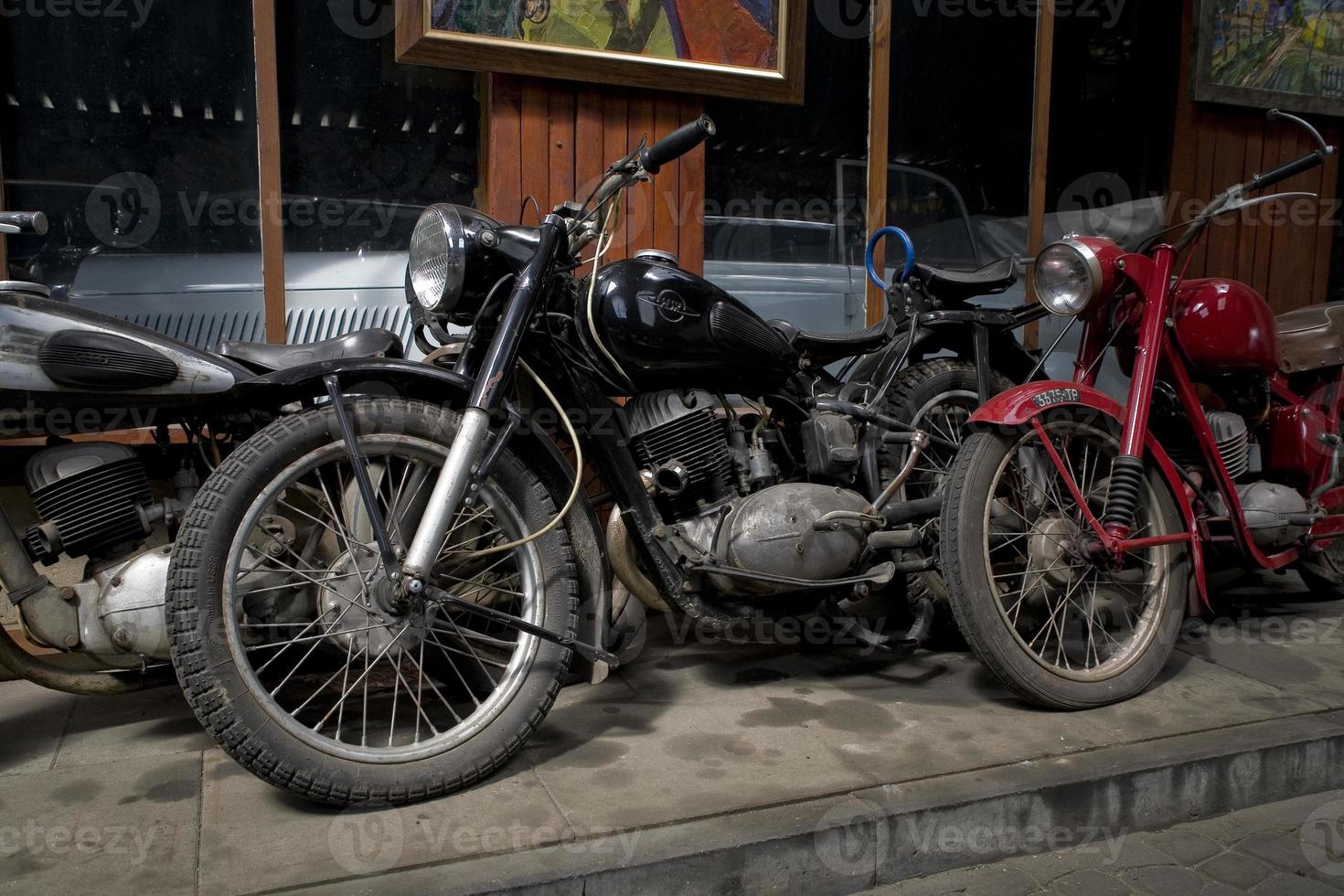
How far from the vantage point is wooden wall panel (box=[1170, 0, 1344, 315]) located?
5.40 metres

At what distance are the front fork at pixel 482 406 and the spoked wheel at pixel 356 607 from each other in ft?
0.28

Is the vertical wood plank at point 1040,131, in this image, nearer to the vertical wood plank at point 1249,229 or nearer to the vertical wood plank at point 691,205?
the vertical wood plank at point 1249,229

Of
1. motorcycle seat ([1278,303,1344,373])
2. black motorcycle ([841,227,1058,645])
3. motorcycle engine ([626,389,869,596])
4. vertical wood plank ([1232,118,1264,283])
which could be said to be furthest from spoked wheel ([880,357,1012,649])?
vertical wood plank ([1232,118,1264,283])

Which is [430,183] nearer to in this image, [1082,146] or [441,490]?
[441,490]

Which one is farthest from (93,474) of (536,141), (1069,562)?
(1069,562)

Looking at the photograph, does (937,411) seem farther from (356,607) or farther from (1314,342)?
(356,607)

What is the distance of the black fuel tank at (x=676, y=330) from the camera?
2.96m

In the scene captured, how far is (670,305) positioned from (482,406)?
0.67 metres

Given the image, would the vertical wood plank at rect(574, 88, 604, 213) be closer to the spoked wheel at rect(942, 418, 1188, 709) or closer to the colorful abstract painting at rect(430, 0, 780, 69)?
the colorful abstract painting at rect(430, 0, 780, 69)

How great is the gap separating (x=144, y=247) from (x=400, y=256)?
3.05ft

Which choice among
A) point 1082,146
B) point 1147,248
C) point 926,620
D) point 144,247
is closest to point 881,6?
point 1082,146

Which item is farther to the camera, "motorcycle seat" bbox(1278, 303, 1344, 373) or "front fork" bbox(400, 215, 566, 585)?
"motorcycle seat" bbox(1278, 303, 1344, 373)

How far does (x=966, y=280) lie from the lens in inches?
154

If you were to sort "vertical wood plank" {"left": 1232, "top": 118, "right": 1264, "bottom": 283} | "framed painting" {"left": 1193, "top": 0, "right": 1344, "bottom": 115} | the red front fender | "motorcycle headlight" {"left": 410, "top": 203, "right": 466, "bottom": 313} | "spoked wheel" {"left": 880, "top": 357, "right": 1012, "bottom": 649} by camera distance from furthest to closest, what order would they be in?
1. "vertical wood plank" {"left": 1232, "top": 118, "right": 1264, "bottom": 283}
2. "framed painting" {"left": 1193, "top": 0, "right": 1344, "bottom": 115}
3. "spoked wheel" {"left": 880, "top": 357, "right": 1012, "bottom": 649}
4. the red front fender
5. "motorcycle headlight" {"left": 410, "top": 203, "right": 466, "bottom": 313}
